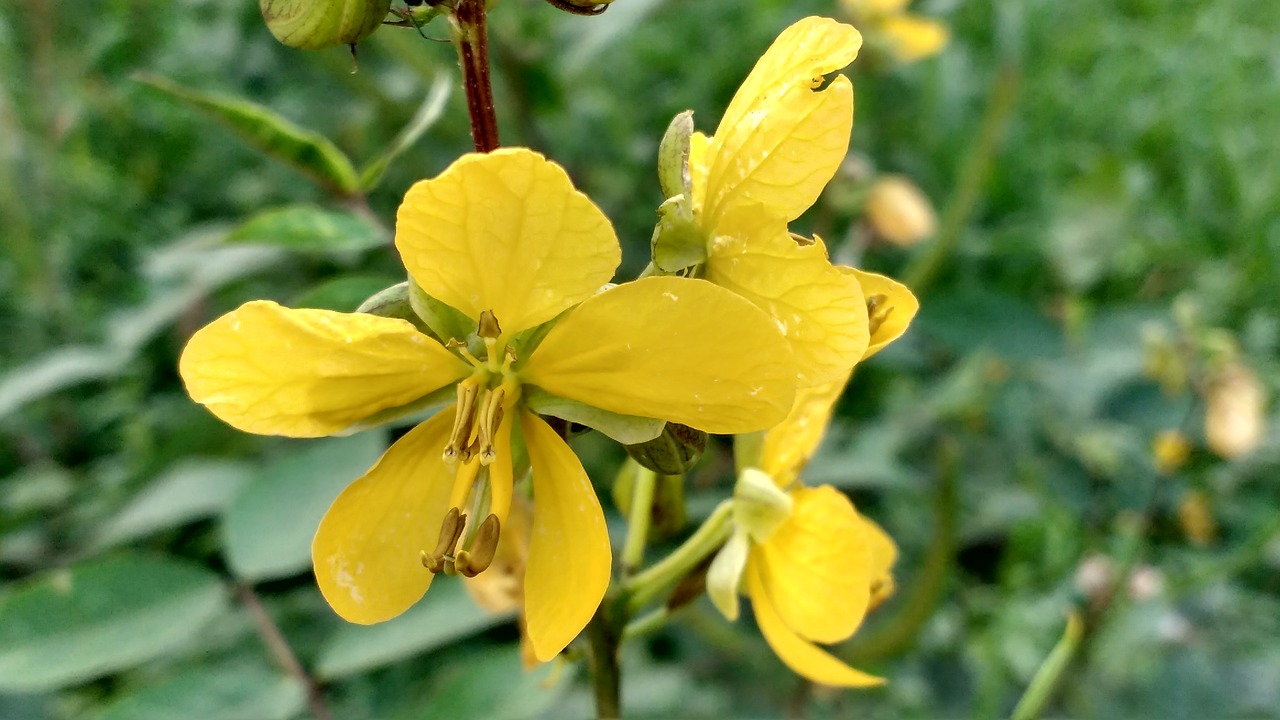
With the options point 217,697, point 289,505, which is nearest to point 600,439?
point 289,505

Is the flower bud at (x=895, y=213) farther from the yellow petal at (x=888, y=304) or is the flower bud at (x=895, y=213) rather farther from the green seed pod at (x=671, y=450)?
the green seed pod at (x=671, y=450)

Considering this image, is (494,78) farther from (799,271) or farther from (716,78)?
(799,271)

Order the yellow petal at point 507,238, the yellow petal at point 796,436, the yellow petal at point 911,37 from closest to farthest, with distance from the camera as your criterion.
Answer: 1. the yellow petal at point 507,238
2. the yellow petal at point 796,436
3. the yellow petal at point 911,37

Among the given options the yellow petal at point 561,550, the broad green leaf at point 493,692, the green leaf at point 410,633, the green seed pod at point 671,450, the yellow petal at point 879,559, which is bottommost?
the broad green leaf at point 493,692

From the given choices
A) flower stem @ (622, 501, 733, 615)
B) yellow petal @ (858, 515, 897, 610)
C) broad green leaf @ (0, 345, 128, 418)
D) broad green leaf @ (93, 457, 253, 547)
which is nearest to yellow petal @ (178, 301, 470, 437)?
flower stem @ (622, 501, 733, 615)

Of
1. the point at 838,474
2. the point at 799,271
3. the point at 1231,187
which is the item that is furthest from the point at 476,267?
→ the point at 1231,187

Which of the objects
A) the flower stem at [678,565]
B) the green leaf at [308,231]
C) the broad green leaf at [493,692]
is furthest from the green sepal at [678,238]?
the broad green leaf at [493,692]
